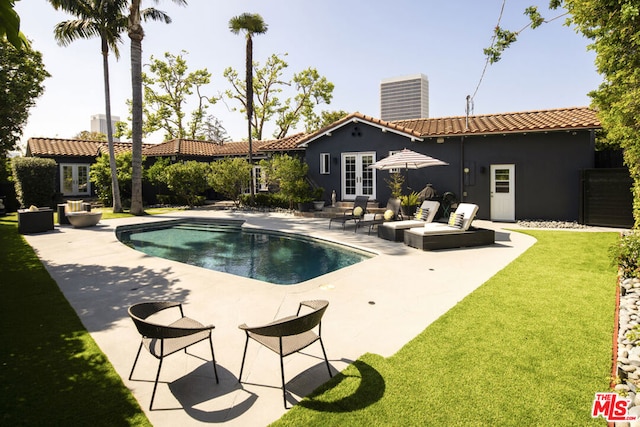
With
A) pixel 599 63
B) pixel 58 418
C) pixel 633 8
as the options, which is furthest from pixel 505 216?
pixel 58 418

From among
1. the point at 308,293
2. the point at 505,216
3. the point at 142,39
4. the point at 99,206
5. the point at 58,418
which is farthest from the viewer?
the point at 99,206

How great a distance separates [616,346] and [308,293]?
4.34m

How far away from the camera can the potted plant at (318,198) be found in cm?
1967

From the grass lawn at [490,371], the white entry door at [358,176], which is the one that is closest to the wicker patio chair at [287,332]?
the grass lawn at [490,371]

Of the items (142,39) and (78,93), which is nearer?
(142,39)

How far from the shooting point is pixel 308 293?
6434 millimetres

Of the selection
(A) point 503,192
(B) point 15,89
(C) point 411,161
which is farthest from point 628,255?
(B) point 15,89

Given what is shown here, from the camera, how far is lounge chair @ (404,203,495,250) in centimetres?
1025

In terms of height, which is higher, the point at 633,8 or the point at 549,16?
the point at 549,16

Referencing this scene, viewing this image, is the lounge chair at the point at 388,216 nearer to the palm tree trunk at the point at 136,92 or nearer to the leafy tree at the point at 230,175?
the leafy tree at the point at 230,175

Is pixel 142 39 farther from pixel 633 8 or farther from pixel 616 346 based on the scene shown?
pixel 616 346

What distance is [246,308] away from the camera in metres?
5.71

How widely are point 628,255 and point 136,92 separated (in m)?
21.9

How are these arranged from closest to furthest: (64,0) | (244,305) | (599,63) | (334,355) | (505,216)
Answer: (334,355), (244,305), (599,63), (505,216), (64,0)
